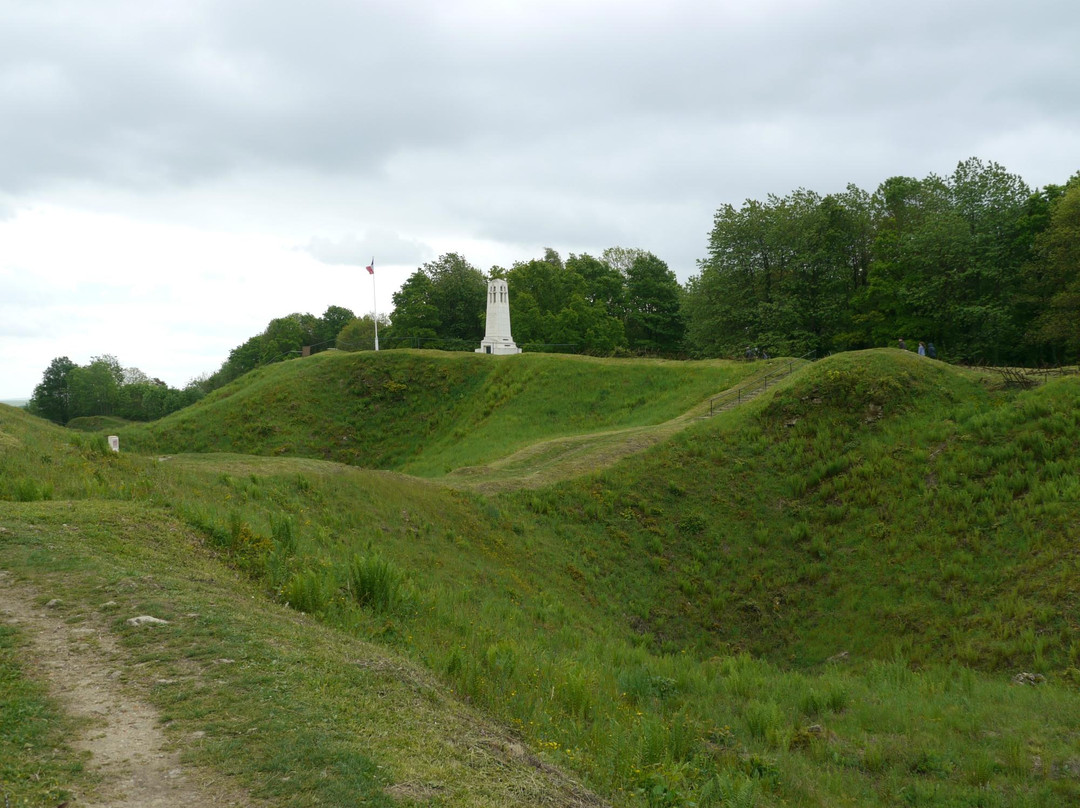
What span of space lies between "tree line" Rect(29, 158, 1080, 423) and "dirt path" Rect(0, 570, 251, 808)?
143 feet

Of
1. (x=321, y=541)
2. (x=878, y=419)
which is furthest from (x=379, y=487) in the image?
(x=878, y=419)

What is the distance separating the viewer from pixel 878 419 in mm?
25797

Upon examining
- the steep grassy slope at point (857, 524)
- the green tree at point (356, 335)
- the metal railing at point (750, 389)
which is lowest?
the steep grassy slope at point (857, 524)

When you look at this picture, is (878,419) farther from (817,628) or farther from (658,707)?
(658,707)

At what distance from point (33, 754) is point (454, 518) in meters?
14.8

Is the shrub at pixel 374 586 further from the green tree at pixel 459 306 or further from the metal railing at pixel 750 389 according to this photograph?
the green tree at pixel 459 306

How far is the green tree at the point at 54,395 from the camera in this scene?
8856 centimetres

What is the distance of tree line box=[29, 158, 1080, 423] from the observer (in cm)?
4034

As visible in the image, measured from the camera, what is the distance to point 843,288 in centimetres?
4881

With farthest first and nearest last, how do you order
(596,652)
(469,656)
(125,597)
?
(596,652)
(469,656)
(125,597)

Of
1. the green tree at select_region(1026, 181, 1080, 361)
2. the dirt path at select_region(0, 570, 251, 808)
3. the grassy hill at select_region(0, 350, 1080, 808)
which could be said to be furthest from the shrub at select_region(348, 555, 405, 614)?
the green tree at select_region(1026, 181, 1080, 361)

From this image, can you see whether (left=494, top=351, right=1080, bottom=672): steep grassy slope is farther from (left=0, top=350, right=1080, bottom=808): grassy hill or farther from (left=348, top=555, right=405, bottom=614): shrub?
(left=348, top=555, right=405, bottom=614): shrub

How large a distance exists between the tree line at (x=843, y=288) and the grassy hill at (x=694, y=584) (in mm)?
16090

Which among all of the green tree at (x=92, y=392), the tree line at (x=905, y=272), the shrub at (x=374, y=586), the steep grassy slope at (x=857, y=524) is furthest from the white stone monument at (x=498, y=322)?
the green tree at (x=92, y=392)
